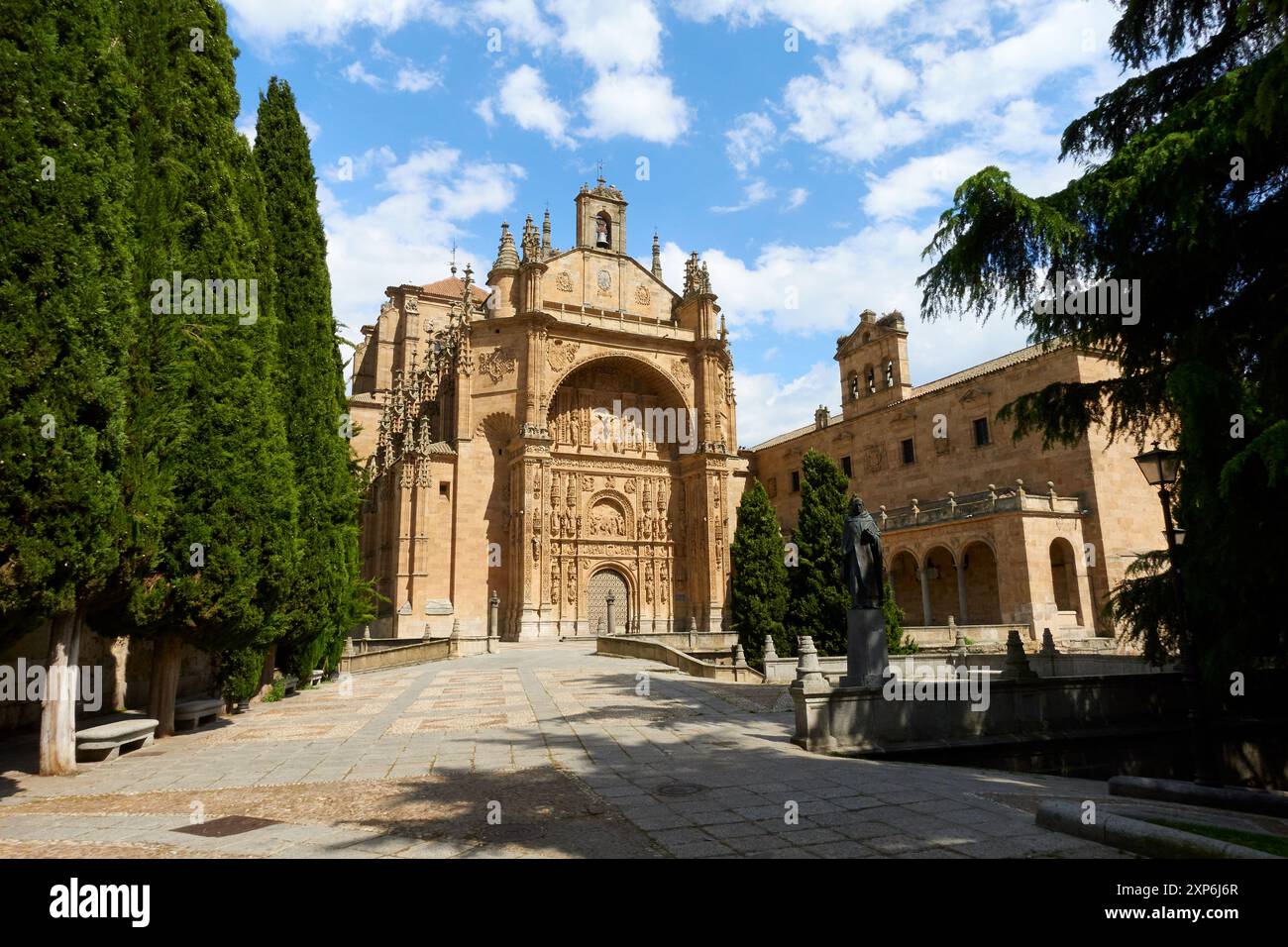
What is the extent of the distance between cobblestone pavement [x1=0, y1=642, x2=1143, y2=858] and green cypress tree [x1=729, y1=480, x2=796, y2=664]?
8.24 metres

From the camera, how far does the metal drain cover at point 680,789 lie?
6375mm

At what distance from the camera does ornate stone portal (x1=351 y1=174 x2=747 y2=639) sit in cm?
3334

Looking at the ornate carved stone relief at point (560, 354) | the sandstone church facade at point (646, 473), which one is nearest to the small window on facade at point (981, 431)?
the sandstone church facade at point (646, 473)

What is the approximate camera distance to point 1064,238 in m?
9.45

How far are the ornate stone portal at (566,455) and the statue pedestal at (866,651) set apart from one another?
964 inches

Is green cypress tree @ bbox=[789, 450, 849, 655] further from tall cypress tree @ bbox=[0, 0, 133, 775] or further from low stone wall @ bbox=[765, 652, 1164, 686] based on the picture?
tall cypress tree @ bbox=[0, 0, 133, 775]

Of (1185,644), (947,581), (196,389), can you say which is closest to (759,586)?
(1185,644)

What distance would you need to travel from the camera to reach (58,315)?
22.4 ft

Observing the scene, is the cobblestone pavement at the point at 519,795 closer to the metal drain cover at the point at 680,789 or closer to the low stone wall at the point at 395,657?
the metal drain cover at the point at 680,789

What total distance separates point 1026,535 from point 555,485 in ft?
69.2

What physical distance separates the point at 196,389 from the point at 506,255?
2917 centimetres

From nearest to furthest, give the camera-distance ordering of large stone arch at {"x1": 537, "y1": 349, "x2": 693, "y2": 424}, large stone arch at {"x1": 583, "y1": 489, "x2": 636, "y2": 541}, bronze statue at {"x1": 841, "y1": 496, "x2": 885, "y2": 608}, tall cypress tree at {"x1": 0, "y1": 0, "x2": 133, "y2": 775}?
tall cypress tree at {"x1": 0, "y1": 0, "x2": 133, "y2": 775} < bronze statue at {"x1": 841, "y1": 496, "x2": 885, "y2": 608} < large stone arch at {"x1": 537, "y1": 349, "x2": 693, "y2": 424} < large stone arch at {"x1": 583, "y1": 489, "x2": 636, "y2": 541}

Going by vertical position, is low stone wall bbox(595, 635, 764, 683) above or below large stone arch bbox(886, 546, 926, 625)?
below

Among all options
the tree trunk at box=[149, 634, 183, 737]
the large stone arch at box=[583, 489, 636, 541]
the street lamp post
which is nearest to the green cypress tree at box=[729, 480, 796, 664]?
the street lamp post
